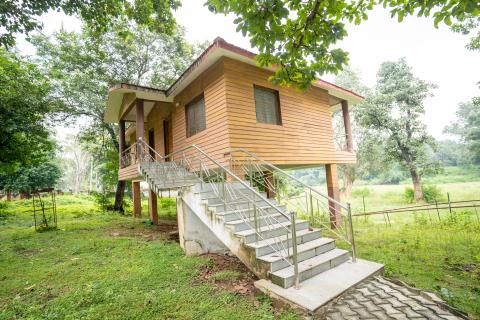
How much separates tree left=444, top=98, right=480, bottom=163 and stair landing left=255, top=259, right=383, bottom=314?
4029 centimetres

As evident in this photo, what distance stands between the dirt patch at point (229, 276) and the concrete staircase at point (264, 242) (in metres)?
0.30

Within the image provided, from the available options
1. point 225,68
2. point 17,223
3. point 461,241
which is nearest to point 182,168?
point 225,68

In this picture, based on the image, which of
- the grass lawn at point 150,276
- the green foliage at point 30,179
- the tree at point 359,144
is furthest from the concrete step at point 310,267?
the green foliage at point 30,179

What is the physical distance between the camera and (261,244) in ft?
14.5

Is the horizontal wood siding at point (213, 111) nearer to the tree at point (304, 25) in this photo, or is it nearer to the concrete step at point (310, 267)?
the tree at point (304, 25)

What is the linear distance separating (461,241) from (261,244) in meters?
6.53

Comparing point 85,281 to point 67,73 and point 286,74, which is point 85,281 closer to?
point 286,74

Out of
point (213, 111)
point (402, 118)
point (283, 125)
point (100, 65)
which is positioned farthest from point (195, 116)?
point (402, 118)

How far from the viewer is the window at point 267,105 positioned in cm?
778

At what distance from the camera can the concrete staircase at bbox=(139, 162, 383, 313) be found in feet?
12.6

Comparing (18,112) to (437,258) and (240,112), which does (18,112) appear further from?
(437,258)

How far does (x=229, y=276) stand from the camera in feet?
15.0

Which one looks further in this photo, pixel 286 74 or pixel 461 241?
pixel 461 241

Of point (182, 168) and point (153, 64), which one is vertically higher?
point (153, 64)
